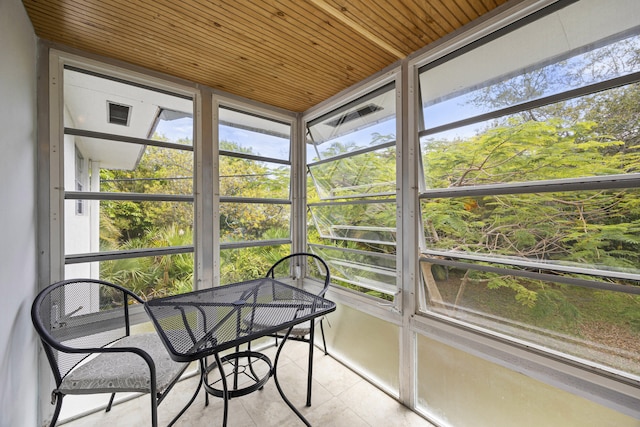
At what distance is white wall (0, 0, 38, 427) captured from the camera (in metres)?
1.28

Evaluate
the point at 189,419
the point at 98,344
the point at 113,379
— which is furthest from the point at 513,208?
the point at 98,344

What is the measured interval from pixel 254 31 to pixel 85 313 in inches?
97.4

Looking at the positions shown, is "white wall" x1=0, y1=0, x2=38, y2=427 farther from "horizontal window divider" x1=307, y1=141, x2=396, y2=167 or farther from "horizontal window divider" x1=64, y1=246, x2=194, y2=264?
"horizontal window divider" x1=307, y1=141, x2=396, y2=167

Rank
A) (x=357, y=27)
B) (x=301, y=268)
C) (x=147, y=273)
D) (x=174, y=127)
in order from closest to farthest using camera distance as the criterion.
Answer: (x=357, y=27)
(x=147, y=273)
(x=174, y=127)
(x=301, y=268)

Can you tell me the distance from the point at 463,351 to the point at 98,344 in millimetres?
2733

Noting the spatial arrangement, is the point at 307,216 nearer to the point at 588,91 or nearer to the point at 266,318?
the point at 266,318

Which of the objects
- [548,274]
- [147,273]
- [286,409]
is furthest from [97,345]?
[548,274]

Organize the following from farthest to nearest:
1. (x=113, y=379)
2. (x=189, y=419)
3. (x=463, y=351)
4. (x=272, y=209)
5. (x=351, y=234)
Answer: (x=272, y=209) < (x=351, y=234) < (x=189, y=419) < (x=463, y=351) < (x=113, y=379)

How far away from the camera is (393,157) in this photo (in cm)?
225

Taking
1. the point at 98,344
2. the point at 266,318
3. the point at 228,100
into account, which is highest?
the point at 228,100

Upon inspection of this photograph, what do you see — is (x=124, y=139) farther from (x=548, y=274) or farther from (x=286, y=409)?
(x=548, y=274)

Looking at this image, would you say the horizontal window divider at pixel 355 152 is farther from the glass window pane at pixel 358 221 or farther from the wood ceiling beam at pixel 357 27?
the wood ceiling beam at pixel 357 27

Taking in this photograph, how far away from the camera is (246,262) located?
2.85 metres

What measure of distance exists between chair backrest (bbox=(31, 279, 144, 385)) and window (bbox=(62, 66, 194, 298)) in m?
0.15
